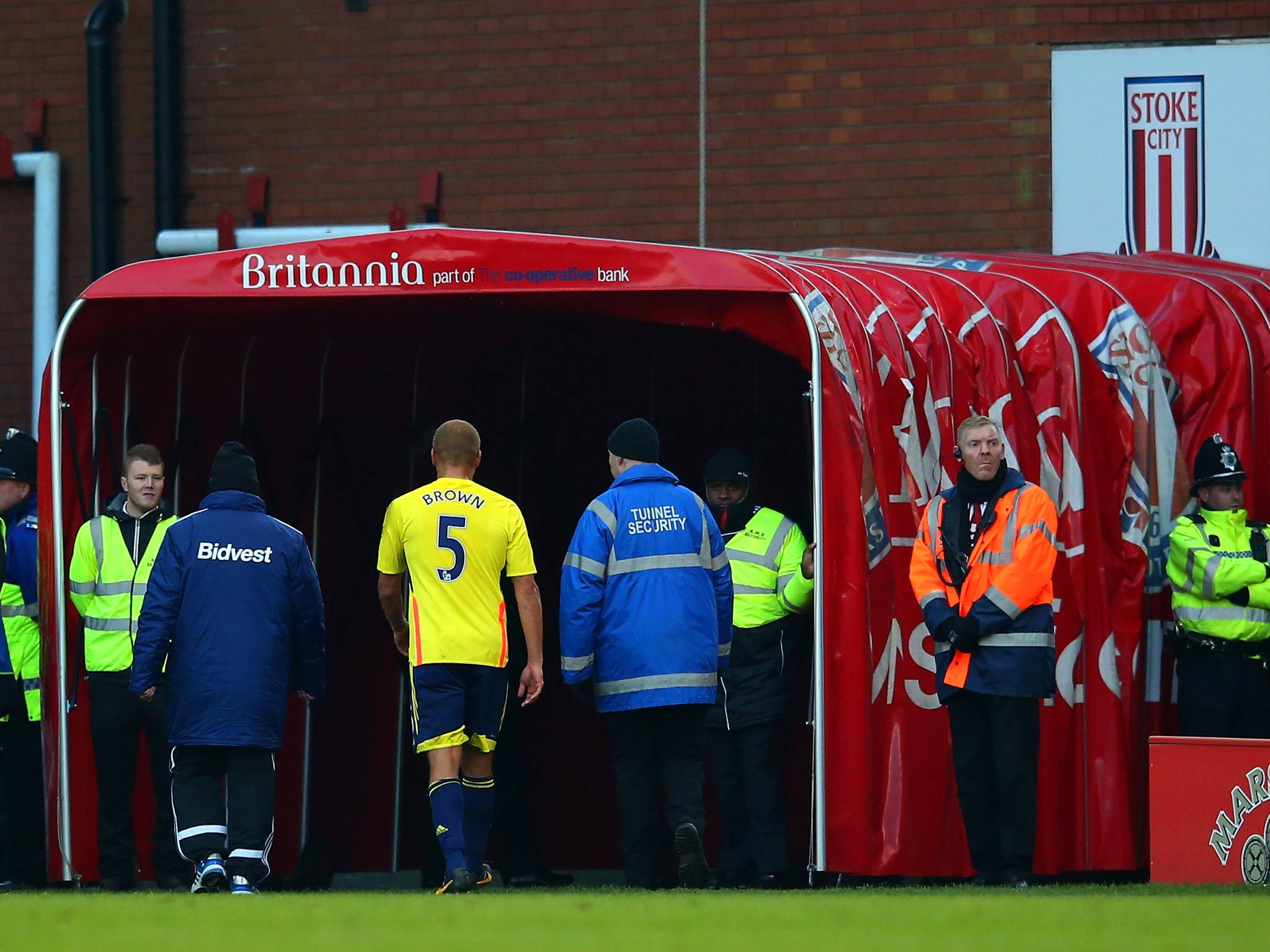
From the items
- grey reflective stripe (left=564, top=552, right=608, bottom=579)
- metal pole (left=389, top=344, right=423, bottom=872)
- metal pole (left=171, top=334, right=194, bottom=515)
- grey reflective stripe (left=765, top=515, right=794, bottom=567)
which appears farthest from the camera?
metal pole (left=389, top=344, right=423, bottom=872)

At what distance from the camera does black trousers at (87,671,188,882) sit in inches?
344

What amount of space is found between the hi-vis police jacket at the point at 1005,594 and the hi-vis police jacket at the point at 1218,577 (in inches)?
37.7

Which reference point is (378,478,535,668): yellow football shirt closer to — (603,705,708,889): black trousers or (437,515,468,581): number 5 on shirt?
(437,515,468,581): number 5 on shirt

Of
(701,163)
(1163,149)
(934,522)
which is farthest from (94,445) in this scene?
(1163,149)

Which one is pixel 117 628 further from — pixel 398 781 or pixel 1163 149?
pixel 1163 149

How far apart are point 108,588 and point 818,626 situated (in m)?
2.85

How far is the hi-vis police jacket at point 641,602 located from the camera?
8156mm

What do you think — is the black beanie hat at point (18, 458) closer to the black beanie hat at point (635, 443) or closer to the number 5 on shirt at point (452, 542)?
the number 5 on shirt at point (452, 542)

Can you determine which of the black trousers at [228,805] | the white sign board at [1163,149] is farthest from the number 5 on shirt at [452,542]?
the white sign board at [1163,149]

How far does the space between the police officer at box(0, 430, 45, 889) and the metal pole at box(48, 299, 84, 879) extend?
0.49 m

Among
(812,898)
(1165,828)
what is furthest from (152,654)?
(1165,828)

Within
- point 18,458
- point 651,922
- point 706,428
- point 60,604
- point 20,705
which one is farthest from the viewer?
point 706,428

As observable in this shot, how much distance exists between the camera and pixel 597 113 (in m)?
12.5

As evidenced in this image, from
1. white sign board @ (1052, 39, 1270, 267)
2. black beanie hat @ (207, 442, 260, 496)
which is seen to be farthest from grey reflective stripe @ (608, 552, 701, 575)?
white sign board @ (1052, 39, 1270, 267)
